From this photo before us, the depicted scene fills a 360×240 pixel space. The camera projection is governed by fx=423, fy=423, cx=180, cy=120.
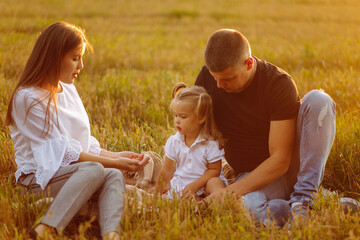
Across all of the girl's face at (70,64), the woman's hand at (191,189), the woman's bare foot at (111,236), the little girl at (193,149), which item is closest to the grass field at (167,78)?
the woman's bare foot at (111,236)

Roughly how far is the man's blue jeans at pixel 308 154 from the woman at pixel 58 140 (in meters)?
1.06

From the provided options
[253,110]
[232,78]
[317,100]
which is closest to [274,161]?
[253,110]

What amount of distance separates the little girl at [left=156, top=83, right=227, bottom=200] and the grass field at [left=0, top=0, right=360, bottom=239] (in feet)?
1.44

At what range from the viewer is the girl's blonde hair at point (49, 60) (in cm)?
324

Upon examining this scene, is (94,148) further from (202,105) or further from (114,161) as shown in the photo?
(202,105)

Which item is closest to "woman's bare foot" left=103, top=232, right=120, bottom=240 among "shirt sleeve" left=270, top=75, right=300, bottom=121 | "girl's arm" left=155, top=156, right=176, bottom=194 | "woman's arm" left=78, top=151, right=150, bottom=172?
"woman's arm" left=78, top=151, right=150, bottom=172

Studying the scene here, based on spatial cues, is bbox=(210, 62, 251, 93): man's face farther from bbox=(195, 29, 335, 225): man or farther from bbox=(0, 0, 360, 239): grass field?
bbox=(0, 0, 360, 239): grass field

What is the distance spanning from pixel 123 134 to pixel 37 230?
6.57 feet

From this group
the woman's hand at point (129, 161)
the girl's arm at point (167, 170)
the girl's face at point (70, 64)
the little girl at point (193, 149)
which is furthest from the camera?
the girl's arm at point (167, 170)

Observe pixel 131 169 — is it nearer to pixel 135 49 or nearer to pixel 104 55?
pixel 104 55

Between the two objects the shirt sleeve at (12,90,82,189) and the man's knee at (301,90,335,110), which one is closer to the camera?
the shirt sleeve at (12,90,82,189)

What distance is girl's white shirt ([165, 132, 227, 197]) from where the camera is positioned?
11.9 ft

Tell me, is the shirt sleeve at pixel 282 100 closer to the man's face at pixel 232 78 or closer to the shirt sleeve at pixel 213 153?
the man's face at pixel 232 78

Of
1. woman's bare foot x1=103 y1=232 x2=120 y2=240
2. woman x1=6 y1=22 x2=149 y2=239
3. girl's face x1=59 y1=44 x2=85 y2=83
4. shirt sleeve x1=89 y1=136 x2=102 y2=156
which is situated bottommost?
woman's bare foot x1=103 y1=232 x2=120 y2=240
